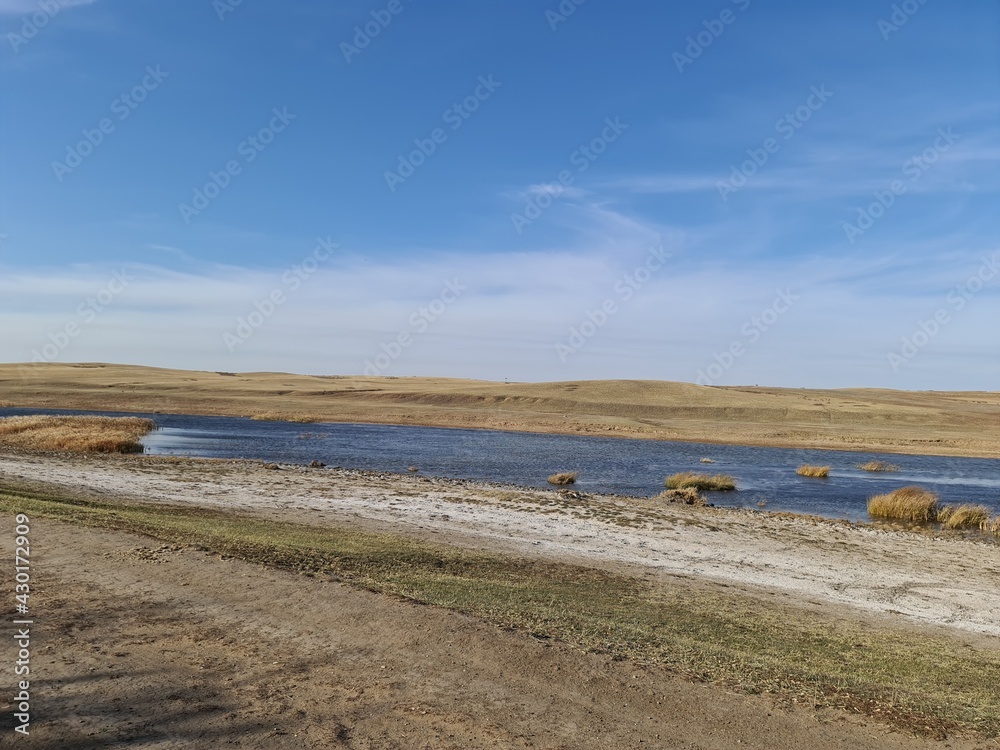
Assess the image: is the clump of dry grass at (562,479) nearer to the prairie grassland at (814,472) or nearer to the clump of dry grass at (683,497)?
the clump of dry grass at (683,497)

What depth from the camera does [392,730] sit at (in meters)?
6.37

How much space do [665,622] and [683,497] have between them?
19968 mm

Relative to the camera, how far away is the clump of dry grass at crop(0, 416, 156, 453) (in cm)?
3722

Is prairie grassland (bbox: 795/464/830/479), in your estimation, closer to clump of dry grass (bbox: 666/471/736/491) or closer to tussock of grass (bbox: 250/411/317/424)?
clump of dry grass (bbox: 666/471/736/491)

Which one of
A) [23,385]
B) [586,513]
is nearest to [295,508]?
[586,513]

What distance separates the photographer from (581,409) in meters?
98.0

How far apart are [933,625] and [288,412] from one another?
8168 centimetres

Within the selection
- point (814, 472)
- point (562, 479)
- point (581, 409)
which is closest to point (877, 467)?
point (814, 472)

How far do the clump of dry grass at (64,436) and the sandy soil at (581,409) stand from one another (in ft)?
117

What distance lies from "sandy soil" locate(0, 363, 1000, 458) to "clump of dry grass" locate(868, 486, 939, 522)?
39.0 metres

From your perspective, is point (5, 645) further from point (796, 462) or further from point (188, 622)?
point (796, 462)

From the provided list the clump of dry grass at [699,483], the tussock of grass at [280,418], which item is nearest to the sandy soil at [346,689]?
the clump of dry grass at [699,483]

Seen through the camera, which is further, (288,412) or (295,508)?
(288,412)

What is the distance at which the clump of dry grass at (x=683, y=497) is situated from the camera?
29.6 metres
